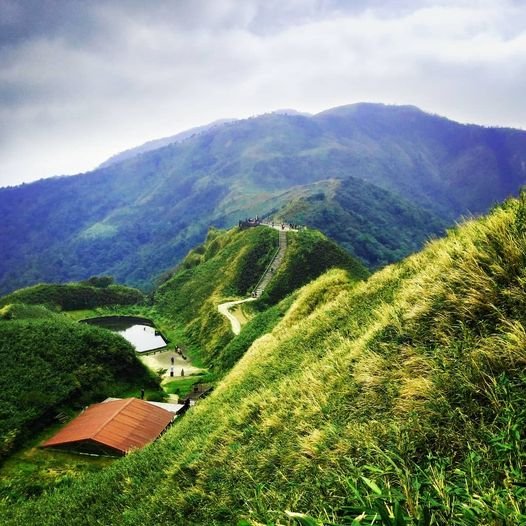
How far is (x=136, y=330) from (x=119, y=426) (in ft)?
188

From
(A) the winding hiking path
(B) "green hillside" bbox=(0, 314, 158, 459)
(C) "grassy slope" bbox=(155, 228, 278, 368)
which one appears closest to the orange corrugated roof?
(B) "green hillside" bbox=(0, 314, 158, 459)

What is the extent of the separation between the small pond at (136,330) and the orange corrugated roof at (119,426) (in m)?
36.3

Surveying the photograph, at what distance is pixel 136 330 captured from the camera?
85.2 metres

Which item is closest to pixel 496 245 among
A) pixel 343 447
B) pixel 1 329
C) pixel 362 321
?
pixel 343 447

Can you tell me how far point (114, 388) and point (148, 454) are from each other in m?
30.6

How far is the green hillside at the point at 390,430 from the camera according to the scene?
4535 mm

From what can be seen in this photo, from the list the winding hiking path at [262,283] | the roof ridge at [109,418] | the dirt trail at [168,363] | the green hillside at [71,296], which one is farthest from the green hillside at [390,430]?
the green hillside at [71,296]

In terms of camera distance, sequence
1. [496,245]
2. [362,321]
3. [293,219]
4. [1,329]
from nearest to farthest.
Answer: [496,245]
[362,321]
[1,329]
[293,219]

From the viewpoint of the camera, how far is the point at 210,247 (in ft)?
376

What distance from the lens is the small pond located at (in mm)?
74688

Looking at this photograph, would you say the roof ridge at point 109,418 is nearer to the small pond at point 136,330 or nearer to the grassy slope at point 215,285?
the grassy slope at point 215,285

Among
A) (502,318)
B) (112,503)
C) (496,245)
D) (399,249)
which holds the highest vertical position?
(496,245)

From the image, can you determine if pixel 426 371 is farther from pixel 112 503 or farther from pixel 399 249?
pixel 399 249

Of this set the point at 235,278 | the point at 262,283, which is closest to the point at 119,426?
the point at 262,283
